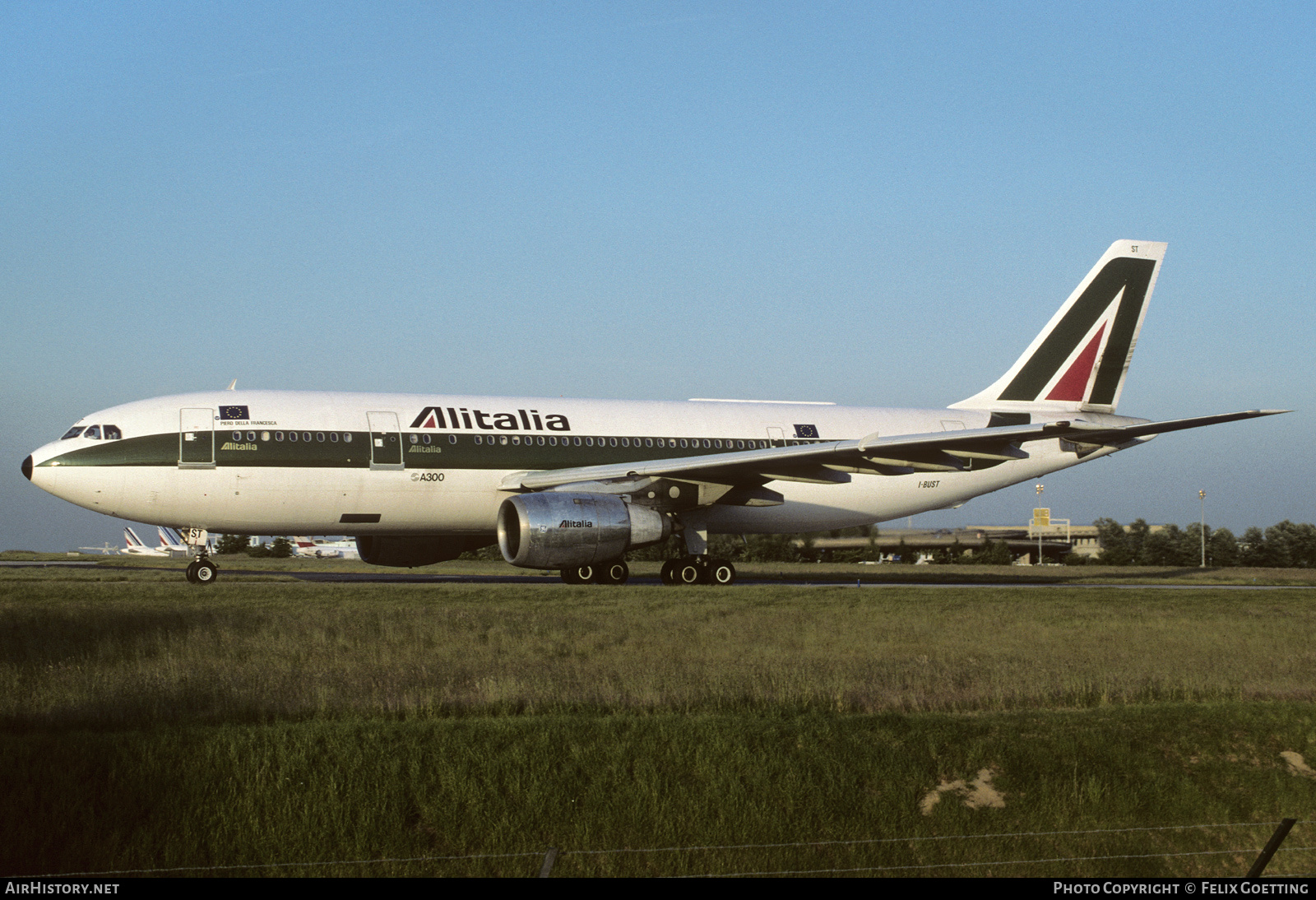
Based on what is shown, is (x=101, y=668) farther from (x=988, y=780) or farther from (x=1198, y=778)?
(x=1198, y=778)

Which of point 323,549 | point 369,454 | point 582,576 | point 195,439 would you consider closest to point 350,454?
point 369,454

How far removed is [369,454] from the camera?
A: 25.0 meters

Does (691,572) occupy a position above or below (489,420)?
below

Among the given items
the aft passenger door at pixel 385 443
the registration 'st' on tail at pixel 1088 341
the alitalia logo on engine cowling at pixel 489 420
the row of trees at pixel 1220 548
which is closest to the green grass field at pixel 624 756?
the aft passenger door at pixel 385 443

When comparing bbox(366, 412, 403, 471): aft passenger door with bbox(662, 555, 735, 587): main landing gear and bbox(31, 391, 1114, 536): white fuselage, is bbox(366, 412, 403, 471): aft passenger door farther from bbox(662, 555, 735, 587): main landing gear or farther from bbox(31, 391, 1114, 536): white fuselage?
bbox(662, 555, 735, 587): main landing gear

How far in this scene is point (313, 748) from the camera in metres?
10.3

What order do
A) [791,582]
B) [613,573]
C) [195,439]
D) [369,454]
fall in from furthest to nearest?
[791,582]
[613,573]
[369,454]
[195,439]

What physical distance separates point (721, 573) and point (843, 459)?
3.91 m

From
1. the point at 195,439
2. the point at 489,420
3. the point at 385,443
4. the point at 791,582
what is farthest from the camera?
the point at 791,582

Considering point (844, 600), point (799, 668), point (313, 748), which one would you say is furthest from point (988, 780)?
point (844, 600)

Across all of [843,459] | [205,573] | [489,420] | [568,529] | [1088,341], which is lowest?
[205,573]

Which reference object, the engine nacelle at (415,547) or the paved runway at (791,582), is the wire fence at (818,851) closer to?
the paved runway at (791,582)

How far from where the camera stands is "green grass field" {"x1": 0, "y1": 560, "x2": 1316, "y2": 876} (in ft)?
31.4

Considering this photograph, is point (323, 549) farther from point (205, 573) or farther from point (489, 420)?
point (205, 573)
